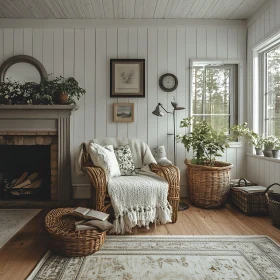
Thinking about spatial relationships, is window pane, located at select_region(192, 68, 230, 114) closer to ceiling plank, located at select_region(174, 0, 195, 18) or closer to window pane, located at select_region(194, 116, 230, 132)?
window pane, located at select_region(194, 116, 230, 132)

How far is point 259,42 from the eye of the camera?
3.29 metres

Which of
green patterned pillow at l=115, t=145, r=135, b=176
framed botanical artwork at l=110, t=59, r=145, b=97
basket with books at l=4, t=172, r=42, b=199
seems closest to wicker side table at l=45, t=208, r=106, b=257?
green patterned pillow at l=115, t=145, r=135, b=176

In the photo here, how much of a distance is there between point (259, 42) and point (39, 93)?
114 inches

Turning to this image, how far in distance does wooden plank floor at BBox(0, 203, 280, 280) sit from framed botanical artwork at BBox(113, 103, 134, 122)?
148cm

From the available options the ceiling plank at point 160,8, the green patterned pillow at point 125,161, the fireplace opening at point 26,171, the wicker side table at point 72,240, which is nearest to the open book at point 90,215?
the wicker side table at point 72,240

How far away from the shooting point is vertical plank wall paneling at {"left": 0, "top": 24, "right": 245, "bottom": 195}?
3.55 meters

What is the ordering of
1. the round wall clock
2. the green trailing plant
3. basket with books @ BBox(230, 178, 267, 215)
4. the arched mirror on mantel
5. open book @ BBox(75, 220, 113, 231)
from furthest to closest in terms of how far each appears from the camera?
the round wall clock < the arched mirror on mantel < the green trailing plant < basket with books @ BBox(230, 178, 267, 215) < open book @ BBox(75, 220, 113, 231)

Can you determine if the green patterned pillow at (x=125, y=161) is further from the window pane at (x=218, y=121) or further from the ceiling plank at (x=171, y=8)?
the ceiling plank at (x=171, y=8)

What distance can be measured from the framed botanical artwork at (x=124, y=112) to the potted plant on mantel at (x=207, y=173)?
2.83ft

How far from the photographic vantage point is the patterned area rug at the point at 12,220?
233 cm

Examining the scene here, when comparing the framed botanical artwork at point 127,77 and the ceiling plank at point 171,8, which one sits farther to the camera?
the framed botanical artwork at point 127,77

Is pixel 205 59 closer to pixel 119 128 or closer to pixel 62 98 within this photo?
pixel 119 128

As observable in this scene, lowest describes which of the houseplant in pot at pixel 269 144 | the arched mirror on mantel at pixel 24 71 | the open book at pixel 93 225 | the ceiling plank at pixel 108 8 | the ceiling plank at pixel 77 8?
the open book at pixel 93 225

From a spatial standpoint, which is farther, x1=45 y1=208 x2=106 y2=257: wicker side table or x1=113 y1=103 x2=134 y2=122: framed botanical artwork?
x1=113 y1=103 x2=134 y2=122: framed botanical artwork
